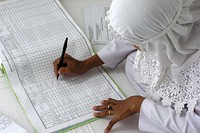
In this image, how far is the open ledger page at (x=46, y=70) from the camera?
1.00m

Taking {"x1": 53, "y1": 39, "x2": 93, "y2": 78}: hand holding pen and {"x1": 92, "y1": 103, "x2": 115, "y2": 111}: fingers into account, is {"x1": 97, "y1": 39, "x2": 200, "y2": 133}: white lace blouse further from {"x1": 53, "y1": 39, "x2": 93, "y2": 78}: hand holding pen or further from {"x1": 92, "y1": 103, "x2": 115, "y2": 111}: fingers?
{"x1": 53, "y1": 39, "x2": 93, "y2": 78}: hand holding pen

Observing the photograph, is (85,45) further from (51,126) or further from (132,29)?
(132,29)

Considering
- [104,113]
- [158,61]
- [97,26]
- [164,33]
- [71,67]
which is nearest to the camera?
[164,33]

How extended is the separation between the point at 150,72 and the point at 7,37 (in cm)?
49

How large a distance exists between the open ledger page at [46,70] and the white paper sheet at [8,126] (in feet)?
0.14

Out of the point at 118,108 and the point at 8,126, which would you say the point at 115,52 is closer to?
the point at 118,108

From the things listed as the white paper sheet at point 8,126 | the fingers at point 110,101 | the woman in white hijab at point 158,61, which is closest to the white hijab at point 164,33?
the woman in white hijab at point 158,61

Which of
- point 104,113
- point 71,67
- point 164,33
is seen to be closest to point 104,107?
point 104,113

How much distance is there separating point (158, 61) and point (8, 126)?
0.40 m

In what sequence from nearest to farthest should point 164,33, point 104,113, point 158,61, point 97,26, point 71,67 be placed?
point 164,33 < point 158,61 < point 104,113 < point 71,67 < point 97,26

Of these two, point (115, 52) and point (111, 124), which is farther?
point (115, 52)

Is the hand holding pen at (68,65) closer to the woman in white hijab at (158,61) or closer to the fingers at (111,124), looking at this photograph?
the woman in white hijab at (158,61)

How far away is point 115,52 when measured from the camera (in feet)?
3.70

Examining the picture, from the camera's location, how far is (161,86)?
0.96 meters
